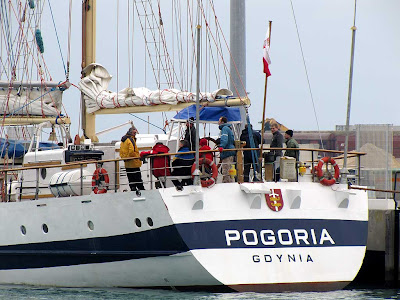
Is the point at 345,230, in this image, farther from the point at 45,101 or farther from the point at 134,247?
the point at 45,101

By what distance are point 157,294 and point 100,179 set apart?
3541 mm

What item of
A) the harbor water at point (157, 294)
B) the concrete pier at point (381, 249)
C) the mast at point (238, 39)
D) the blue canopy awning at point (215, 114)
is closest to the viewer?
the harbor water at point (157, 294)

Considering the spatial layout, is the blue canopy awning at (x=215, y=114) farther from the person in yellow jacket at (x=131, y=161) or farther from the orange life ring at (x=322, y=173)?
the orange life ring at (x=322, y=173)

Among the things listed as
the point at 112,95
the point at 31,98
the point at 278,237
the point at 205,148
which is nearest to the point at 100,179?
the point at 205,148

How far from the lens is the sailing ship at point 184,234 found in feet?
69.1

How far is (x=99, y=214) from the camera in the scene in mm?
22516

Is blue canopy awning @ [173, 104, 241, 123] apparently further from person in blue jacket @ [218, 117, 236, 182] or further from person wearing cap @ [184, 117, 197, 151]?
person in blue jacket @ [218, 117, 236, 182]

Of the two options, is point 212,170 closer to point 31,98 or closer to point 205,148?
point 205,148

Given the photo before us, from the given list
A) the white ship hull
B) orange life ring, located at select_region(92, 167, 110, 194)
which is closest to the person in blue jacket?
the white ship hull

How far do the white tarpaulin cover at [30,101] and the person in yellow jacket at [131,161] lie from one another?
9.09 m

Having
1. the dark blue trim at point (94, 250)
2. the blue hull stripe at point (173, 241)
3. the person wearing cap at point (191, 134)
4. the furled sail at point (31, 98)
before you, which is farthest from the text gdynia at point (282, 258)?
the furled sail at point (31, 98)

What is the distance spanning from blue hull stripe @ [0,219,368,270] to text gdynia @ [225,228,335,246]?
0.08 ft

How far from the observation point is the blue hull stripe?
21.0 metres

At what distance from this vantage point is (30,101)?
32.8m
